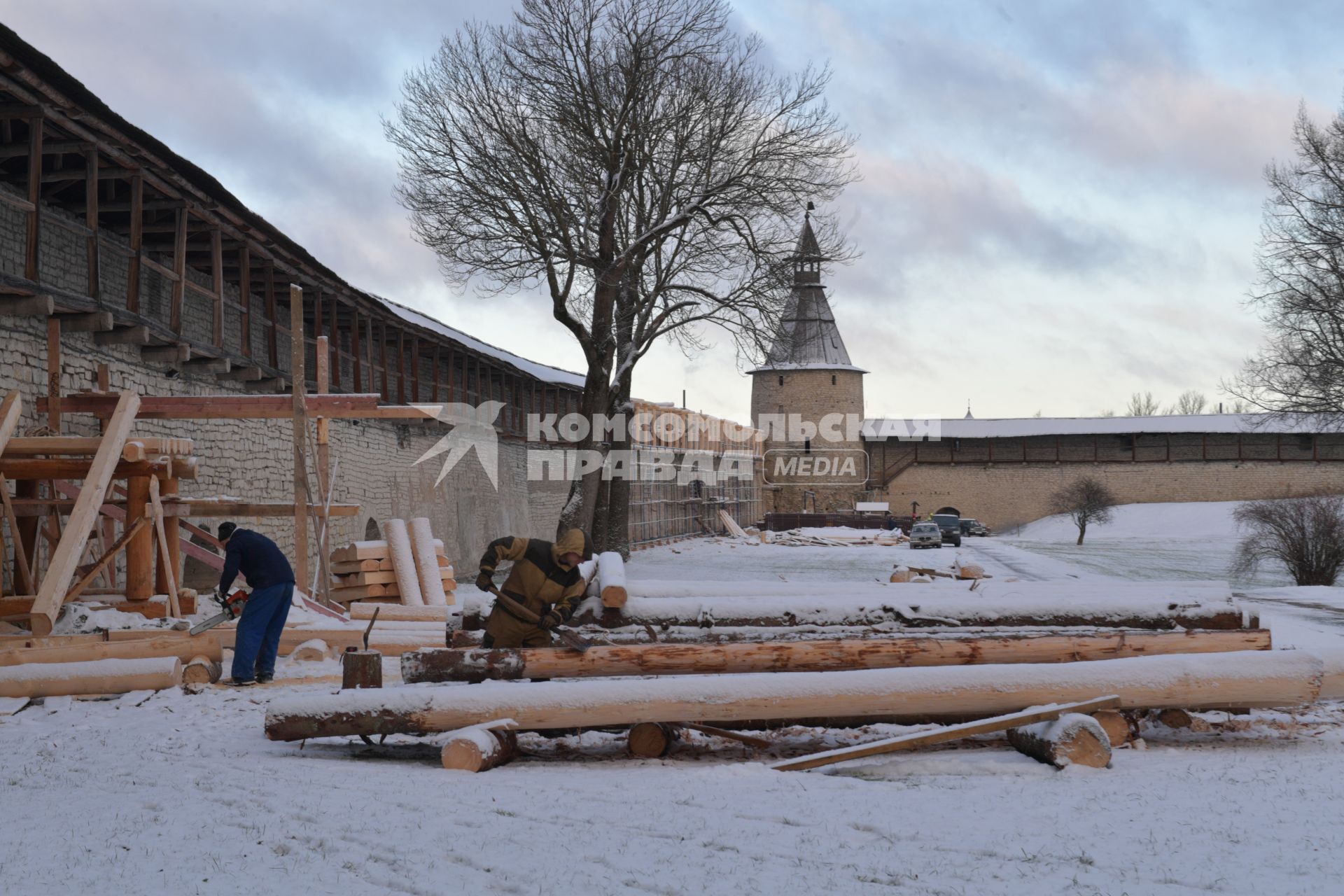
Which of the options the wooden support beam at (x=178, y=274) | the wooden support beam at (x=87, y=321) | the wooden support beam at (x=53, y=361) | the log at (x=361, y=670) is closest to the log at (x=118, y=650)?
the log at (x=361, y=670)

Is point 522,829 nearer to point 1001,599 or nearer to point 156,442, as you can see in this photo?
point 1001,599

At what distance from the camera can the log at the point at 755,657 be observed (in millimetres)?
7164

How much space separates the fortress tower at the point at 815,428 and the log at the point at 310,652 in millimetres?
40445

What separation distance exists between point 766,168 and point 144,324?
12.3 meters

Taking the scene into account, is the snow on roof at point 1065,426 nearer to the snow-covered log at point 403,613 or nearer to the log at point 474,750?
the snow-covered log at point 403,613

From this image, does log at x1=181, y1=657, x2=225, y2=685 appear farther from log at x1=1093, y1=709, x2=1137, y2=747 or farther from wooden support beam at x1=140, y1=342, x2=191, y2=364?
log at x1=1093, y1=709, x2=1137, y2=747

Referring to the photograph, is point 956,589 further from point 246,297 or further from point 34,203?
point 246,297

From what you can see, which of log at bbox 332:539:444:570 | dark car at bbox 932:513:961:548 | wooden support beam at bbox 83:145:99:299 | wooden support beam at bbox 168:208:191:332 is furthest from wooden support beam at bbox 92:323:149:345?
dark car at bbox 932:513:961:548

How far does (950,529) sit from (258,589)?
31.1 m

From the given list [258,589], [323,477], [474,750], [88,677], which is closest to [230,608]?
[258,589]

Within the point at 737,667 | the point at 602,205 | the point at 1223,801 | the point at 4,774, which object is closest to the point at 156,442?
the point at 4,774

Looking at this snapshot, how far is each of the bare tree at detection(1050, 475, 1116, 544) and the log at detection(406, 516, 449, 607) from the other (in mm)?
31879

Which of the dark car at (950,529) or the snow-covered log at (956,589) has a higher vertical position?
the snow-covered log at (956,589)

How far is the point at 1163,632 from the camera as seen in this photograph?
7.52 m
